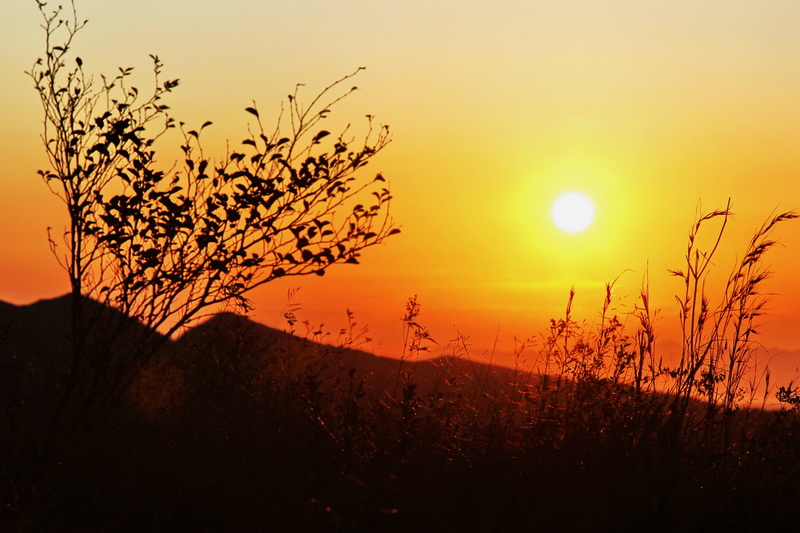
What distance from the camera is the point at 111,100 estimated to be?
5.79 meters

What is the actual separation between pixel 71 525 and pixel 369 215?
271 cm

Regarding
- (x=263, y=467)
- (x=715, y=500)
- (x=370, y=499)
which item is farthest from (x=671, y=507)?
(x=263, y=467)

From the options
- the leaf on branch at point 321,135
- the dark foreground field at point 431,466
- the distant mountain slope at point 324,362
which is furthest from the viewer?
the distant mountain slope at point 324,362

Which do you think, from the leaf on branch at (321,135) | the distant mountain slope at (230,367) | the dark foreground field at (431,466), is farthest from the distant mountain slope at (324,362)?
the leaf on branch at (321,135)

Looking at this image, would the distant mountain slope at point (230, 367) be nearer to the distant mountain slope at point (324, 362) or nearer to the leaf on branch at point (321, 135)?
the distant mountain slope at point (324, 362)

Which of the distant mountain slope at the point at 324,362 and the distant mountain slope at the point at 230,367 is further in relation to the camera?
the distant mountain slope at the point at 324,362

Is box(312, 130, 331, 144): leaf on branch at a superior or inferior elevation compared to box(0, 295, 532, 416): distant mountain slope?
superior

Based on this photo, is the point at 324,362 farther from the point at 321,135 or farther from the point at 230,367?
the point at 321,135

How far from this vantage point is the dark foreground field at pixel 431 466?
14.9 feet

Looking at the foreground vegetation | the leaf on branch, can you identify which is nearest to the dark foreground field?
the foreground vegetation

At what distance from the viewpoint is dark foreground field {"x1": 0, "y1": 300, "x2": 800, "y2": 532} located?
453 cm

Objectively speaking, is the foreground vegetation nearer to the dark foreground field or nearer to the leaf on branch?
the dark foreground field

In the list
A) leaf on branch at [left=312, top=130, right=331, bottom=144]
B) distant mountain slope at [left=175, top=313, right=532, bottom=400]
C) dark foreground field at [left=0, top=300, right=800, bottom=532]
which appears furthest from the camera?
distant mountain slope at [left=175, top=313, right=532, bottom=400]

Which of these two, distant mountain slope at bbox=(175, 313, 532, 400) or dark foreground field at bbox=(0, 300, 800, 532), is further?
distant mountain slope at bbox=(175, 313, 532, 400)
